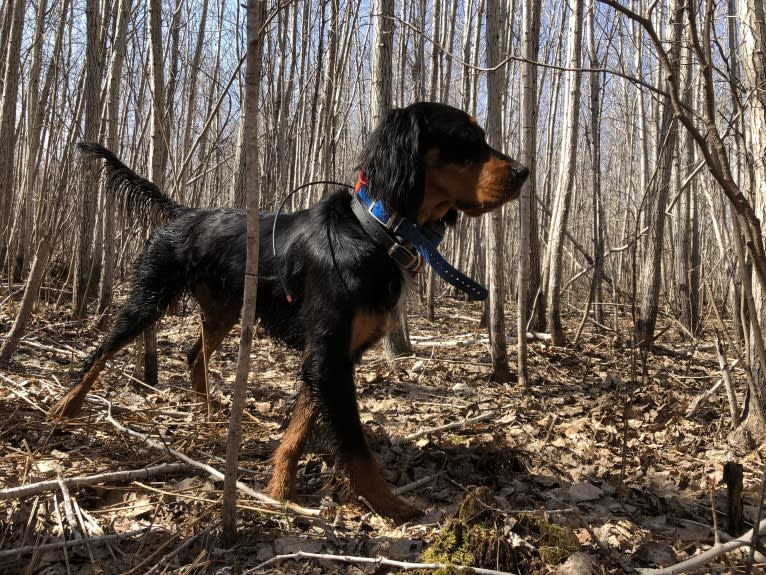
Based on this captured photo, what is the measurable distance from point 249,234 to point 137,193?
218 cm

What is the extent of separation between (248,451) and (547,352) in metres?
3.17

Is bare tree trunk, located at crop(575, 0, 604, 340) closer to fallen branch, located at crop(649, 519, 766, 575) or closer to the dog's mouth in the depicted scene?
the dog's mouth

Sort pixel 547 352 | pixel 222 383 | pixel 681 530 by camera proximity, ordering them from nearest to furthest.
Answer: pixel 681 530, pixel 222 383, pixel 547 352

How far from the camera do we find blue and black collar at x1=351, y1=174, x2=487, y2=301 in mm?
2465

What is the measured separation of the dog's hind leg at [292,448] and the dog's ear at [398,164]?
94 cm

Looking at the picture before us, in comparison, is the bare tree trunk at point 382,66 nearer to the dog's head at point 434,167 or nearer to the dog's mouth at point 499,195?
the dog's head at point 434,167

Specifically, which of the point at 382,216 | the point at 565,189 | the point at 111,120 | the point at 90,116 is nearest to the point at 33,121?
the point at 90,116

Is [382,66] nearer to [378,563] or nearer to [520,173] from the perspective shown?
[520,173]

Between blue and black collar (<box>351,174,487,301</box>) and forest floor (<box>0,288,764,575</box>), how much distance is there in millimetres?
894

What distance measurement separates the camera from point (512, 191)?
252 centimetres

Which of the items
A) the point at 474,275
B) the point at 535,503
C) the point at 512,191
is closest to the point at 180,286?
the point at 512,191

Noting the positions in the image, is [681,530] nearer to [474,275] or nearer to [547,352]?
[547,352]

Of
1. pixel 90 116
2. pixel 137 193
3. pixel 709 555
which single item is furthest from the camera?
pixel 90 116

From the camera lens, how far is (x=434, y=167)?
261cm
